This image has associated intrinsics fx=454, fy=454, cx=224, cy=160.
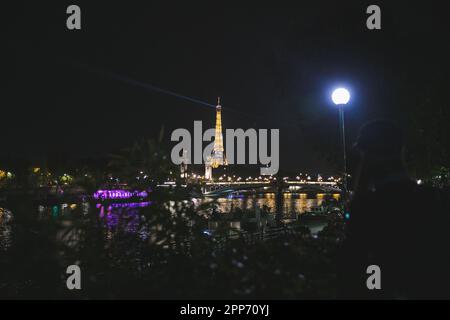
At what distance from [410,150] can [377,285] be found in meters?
10.1

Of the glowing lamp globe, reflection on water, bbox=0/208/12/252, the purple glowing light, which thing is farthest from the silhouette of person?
the glowing lamp globe

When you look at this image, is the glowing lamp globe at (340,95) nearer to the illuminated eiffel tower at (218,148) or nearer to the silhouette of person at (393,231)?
the silhouette of person at (393,231)

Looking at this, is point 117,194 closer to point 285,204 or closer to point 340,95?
point 340,95

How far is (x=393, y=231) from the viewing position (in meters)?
3.05

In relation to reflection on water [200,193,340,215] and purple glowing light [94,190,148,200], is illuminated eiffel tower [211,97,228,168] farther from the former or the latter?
purple glowing light [94,190,148,200]

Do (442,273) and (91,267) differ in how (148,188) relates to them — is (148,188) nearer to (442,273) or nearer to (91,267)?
(91,267)

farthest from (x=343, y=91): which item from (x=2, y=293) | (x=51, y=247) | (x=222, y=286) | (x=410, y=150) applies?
(x=2, y=293)

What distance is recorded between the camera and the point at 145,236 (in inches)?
255

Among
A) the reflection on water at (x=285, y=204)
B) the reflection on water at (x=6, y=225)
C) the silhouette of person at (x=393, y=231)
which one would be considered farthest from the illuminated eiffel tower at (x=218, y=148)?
the silhouette of person at (x=393, y=231)

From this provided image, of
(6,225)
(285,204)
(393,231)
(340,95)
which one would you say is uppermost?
(340,95)

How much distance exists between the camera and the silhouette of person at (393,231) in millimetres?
3041

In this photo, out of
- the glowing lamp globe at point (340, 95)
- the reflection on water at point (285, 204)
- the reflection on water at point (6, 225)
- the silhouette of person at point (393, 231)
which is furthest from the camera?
the reflection on water at point (285, 204)

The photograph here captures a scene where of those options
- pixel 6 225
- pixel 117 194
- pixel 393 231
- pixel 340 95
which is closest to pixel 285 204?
pixel 340 95

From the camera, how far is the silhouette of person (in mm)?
3041
